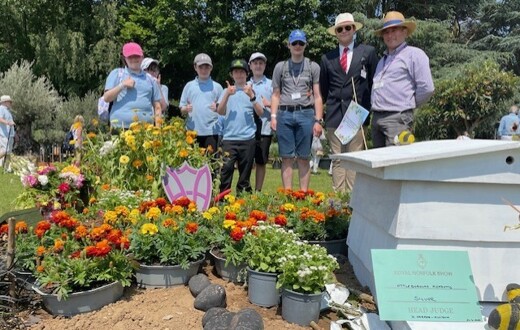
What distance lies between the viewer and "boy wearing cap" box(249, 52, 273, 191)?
5328 mm

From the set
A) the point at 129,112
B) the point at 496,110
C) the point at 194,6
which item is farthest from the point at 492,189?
the point at 194,6

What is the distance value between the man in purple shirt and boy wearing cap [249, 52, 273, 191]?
1.56 meters

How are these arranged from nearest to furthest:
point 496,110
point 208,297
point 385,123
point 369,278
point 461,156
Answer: point 461,156
point 208,297
point 369,278
point 385,123
point 496,110

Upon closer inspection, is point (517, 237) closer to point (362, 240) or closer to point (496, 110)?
point (362, 240)

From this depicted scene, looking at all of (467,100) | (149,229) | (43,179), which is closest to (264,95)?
(43,179)

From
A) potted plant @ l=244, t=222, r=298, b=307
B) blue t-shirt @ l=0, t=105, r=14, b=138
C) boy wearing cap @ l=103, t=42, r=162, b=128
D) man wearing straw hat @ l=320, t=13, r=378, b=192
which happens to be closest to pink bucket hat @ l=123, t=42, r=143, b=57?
boy wearing cap @ l=103, t=42, r=162, b=128

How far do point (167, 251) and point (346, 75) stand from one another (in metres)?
2.71

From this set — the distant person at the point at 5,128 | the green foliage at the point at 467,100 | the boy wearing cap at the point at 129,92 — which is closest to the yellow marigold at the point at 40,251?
the boy wearing cap at the point at 129,92

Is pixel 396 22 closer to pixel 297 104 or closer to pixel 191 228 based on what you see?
pixel 297 104

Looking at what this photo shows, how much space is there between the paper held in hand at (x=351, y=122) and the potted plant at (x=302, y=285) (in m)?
2.03

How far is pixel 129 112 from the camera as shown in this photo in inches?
182

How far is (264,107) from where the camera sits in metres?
5.30

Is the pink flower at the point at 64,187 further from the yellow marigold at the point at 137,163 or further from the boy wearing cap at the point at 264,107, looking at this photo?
the boy wearing cap at the point at 264,107

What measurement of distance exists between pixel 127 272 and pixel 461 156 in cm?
198
